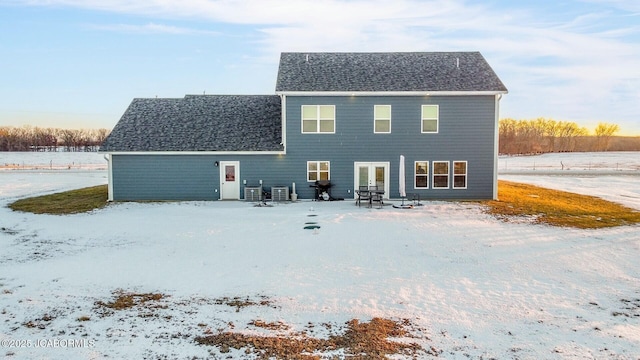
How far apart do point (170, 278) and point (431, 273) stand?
5.23 metres

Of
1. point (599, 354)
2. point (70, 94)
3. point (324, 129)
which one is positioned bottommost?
point (599, 354)

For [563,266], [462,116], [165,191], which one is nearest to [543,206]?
[462,116]

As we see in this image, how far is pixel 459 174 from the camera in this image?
19.4m

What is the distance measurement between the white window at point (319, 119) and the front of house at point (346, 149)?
0.15 ft

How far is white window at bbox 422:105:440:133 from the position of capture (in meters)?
19.3

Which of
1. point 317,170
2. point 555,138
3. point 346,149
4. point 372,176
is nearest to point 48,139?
point 317,170

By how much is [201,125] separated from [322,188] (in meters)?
7.02

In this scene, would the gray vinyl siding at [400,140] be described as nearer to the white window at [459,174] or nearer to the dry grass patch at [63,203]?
the white window at [459,174]

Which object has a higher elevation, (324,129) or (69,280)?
(324,129)

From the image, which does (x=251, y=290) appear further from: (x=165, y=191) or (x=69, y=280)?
(x=165, y=191)

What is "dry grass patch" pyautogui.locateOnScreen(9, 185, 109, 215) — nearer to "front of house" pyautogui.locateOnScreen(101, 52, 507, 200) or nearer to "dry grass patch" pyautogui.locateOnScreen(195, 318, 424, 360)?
"front of house" pyautogui.locateOnScreen(101, 52, 507, 200)

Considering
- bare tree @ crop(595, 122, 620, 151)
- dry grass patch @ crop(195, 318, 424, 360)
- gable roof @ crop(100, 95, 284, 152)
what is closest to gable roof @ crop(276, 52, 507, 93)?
gable roof @ crop(100, 95, 284, 152)

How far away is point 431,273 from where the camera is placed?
844 cm

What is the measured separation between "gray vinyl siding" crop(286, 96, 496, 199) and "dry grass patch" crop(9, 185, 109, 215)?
356 inches
